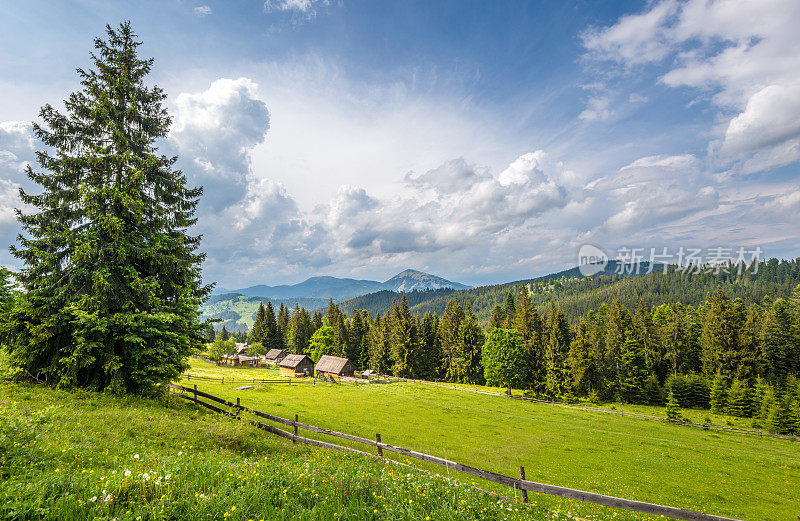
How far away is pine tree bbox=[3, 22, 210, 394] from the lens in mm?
14812

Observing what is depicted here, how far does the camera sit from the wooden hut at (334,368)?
2406 inches

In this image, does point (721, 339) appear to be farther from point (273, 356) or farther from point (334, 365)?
point (273, 356)

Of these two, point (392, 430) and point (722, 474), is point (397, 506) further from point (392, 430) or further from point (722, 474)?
point (722, 474)

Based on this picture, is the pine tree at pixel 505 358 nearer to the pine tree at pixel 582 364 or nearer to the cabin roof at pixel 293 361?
the pine tree at pixel 582 364

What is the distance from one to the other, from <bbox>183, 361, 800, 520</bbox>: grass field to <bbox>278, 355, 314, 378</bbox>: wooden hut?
2950cm

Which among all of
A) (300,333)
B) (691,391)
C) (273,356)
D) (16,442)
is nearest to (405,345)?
(300,333)

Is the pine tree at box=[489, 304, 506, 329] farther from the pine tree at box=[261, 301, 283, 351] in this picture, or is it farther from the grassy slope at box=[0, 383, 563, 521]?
the grassy slope at box=[0, 383, 563, 521]

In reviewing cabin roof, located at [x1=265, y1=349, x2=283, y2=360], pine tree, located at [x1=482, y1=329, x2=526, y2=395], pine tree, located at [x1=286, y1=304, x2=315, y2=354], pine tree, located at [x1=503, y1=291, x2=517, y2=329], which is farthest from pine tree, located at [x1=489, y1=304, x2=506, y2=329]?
cabin roof, located at [x1=265, y1=349, x2=283, y2=360]

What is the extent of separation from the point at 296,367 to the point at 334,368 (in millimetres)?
8849

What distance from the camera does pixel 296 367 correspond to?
212 feet

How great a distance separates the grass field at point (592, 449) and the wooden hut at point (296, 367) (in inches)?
1161

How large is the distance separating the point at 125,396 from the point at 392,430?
55.4 feet

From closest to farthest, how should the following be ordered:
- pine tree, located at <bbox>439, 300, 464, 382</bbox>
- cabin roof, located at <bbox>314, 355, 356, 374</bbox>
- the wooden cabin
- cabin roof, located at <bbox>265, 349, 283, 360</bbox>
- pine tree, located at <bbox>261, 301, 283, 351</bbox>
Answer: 1. cabin roof, located at <bbox>314, 355, 356, 374</bbox>
2. pine tree, located at <bbox>439, 300, 464, 382</bbox>
3. the wooden cabin
4. cabin roof, located at <bbox>265, 349, 283, 360</bbox>
5. pine tree, located at <bbox>261, 301, 283, 351</bbox>

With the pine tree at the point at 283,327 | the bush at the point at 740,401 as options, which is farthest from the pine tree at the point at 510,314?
the pine tree at the point at 283,327
